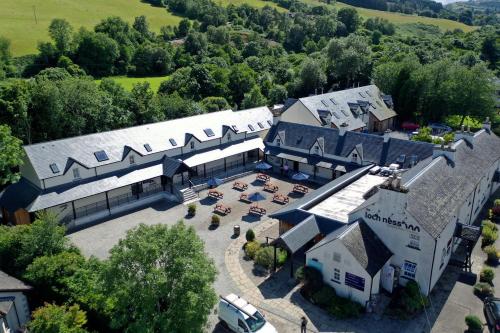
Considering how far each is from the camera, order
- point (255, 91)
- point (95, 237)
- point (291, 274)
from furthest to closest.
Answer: point (255, 91) → point (95, 237) → point (291, 274)

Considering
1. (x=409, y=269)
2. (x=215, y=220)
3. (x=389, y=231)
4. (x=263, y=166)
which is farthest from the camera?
(x=263, y=166)

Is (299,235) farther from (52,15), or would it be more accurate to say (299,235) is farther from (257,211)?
(52,15)

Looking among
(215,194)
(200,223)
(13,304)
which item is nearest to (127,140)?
(215,194)

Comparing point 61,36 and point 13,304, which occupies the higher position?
point 61,36

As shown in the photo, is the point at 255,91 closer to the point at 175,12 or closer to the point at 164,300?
the point at 164,300

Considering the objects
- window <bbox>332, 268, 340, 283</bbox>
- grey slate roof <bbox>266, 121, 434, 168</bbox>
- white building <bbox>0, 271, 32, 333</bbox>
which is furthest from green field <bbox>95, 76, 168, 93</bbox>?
window <bbox>332, 268, 340, 283</bbox>

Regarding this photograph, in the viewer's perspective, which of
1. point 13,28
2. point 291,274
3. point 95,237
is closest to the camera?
point 291,274

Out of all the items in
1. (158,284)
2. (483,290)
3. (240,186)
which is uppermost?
Answer: (158,284)

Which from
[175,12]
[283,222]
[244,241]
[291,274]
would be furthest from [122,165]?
[175,12]
